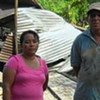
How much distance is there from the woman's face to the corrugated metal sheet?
30.3 feet

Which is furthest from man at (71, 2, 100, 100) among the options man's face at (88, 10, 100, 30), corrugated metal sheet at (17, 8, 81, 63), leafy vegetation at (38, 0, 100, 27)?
leafy vegetation at (38, 0, 100, 27)

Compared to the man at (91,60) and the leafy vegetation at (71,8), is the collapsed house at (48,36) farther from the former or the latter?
the man at (91,60)

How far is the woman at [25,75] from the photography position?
3604 mm

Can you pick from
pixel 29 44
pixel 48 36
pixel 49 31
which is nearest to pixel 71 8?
pixel 49 31

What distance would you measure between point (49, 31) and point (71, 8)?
→ 893 cm

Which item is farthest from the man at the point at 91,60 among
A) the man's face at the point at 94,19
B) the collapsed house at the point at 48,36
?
the collapsed house at the point at 48,36

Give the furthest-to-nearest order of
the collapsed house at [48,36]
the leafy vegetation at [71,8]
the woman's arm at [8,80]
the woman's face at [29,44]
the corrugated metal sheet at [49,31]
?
the leafy vegetation at [71,8] → the corrugated metal sheet at [49,31] → the collapsed house at [48,36] → the woman's face at [29,44] → the woman's arm at [8,80]

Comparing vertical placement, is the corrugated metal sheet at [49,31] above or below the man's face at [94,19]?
below

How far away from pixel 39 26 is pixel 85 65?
10.1 metres

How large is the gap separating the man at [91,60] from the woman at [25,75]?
370 millimetres

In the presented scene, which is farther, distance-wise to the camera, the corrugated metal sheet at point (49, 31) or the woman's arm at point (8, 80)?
the corrugated metal sheet at point (49, 31)

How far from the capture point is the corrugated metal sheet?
13164mm

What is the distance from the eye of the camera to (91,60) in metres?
3.61

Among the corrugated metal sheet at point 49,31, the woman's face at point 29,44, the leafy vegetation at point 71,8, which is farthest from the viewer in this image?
the leafy vegetation at point 71,8
